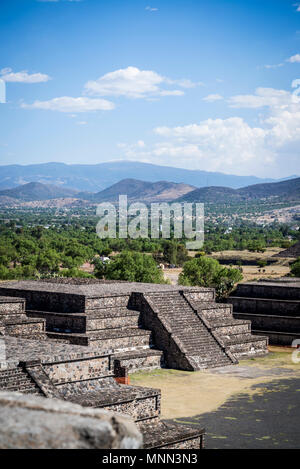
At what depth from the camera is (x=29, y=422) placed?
3.80 metres

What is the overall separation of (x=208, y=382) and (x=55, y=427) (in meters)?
16.3

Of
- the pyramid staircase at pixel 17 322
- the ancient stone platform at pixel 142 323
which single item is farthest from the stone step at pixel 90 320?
the pyramid staircase at pixel 17 322

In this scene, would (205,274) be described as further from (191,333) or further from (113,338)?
(113,338)

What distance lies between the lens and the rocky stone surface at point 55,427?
3.77 metres

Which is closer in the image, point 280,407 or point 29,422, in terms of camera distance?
point 29,422

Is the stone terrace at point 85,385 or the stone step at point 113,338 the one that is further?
the stone step at point 113,338

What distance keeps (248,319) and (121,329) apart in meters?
7.94

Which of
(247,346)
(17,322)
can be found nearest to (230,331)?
(247,346)

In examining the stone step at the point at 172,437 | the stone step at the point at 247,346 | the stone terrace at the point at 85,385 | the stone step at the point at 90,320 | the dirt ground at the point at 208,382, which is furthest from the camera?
the stone step at the point at 247,346

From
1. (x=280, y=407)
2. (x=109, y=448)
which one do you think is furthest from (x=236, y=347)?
(x=109, y=448)

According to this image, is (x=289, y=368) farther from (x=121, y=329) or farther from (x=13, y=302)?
(x=13, y=302)

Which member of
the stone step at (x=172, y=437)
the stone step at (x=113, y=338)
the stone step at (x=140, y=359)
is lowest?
the stone step at (x=140, y=359)

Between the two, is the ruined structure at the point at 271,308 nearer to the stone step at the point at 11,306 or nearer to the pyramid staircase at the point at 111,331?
the pyramid staircase at the point at 111,331

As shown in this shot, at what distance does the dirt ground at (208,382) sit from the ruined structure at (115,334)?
61cm
